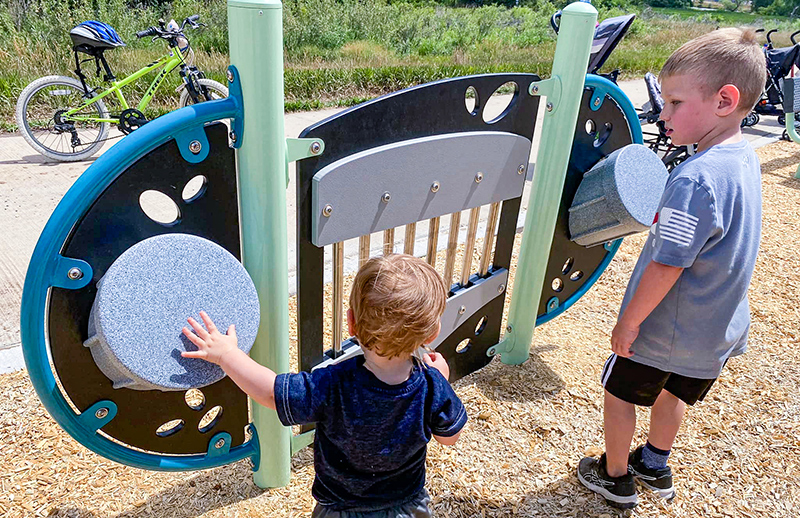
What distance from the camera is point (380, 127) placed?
1854mm

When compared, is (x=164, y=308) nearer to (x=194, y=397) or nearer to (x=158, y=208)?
(x=194, y=397)

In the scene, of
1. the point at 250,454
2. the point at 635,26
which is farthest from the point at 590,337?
the point at 635,26

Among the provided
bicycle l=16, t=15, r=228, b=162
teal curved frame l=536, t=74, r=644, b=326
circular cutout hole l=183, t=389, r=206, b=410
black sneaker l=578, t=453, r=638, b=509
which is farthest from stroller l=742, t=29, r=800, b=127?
circular cutout hole l=183, t=389, r=206, b=410

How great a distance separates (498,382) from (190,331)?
5.78 feet

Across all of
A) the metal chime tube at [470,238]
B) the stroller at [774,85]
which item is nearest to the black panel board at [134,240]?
the metal chime tube at [470,238]

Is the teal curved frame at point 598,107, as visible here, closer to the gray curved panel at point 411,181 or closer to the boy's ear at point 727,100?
the gray curved panel at point 411,181

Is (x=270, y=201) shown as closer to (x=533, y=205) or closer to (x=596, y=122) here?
(x=533, y=205)

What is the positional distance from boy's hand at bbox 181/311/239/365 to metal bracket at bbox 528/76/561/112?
1.48 meters

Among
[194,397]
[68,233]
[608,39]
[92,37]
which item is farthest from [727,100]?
[92,37]

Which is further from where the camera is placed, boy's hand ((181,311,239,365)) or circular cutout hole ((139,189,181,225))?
circular cutout hole ((139,189,181,225))

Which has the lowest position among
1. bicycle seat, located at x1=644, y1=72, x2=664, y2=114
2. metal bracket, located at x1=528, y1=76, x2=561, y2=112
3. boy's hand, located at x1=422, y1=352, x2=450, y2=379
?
bicycle seat, located at x1=644, y1=72, x2=664, y2=114

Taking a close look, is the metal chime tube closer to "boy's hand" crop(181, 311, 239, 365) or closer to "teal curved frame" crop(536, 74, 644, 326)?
"teal curved frame" crop(536, 74, 644, 326)

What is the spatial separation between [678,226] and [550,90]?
0.93 m

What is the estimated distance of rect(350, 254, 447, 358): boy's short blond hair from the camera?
4.19ft
